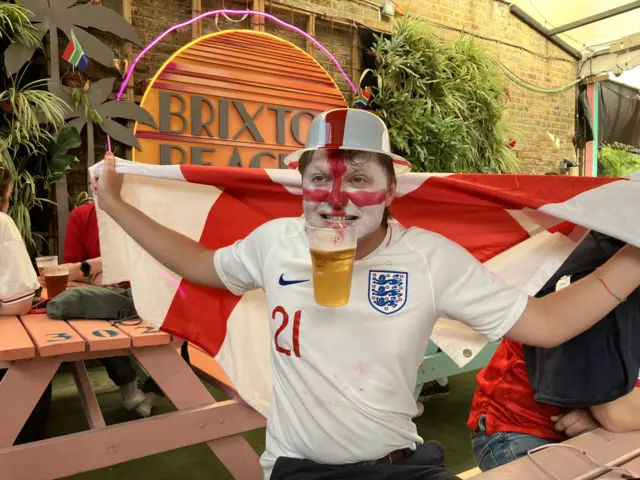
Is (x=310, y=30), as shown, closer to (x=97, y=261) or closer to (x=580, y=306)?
(x=97, y=261)

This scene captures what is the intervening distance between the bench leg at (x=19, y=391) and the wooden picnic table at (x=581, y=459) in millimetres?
1468

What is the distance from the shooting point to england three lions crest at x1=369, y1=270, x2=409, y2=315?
1.16 metres

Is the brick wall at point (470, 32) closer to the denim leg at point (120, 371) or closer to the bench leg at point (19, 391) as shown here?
the denim leg at point (120, 371)

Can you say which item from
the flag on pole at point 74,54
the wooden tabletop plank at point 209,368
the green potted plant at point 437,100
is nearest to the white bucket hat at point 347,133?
the wooden tabletop plank at point 209,368

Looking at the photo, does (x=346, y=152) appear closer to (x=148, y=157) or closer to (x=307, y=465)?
(x=307, y=465)

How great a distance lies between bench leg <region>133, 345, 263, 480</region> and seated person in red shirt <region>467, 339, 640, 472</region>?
0.97m

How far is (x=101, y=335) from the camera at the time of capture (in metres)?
1.90

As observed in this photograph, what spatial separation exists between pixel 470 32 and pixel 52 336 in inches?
234

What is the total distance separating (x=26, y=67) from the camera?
3.67 meters

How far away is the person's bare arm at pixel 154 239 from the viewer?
1423 mm

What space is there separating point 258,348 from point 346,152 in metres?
0.72

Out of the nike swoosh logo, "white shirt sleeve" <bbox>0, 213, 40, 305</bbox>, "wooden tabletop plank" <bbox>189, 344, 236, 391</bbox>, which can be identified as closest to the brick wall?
"white shirt sleeve" <bbox>0, 213, 40, 305</bbox>

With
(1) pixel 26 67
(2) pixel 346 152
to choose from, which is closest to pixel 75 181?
(1) pixel 26 67

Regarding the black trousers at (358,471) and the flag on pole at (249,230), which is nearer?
the black trousers at (358,471)
